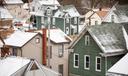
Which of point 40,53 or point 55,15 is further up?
point 55,15

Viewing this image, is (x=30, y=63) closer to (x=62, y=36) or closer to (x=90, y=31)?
(x=90, y=31)

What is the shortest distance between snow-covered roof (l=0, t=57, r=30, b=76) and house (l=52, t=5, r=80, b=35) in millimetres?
40166

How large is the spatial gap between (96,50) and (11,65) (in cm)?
789

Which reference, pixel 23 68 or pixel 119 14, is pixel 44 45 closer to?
pixel 23 68

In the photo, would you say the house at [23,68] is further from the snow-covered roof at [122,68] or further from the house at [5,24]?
the house at [5,24]

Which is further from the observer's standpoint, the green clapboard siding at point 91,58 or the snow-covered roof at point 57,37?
the snow-covered roof at point 57,37

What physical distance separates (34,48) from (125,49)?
1097cm

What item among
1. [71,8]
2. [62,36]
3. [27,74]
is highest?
[71,8]

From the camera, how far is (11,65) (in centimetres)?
3334

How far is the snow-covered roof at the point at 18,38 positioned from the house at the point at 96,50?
605cm

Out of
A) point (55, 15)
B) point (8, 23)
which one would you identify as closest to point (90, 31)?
point (8, 23)

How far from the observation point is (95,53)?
3684 centimetres

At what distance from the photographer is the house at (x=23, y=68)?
32309 millimetres

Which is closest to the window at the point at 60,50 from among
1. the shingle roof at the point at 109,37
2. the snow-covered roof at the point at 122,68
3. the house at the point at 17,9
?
the shingle roof at the point at 109,37
